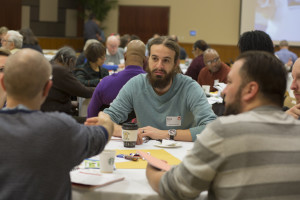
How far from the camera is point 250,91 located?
5.38ft

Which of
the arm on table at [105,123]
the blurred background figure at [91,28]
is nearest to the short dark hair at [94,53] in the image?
the arm on table at [105,123]

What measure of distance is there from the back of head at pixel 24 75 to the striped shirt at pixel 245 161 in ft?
2.06

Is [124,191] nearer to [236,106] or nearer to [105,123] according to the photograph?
[105,123]

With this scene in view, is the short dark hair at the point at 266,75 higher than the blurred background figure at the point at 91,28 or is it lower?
lower

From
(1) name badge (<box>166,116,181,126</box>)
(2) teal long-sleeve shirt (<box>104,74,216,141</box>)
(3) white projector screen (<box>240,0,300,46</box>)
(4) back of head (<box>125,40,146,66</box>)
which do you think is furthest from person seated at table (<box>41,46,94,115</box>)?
(3) white projector screen (<box>240,0,300,46</box>)

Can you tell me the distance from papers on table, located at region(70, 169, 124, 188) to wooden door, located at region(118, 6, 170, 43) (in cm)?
1384

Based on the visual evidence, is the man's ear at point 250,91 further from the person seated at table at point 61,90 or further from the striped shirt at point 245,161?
Result: the person seated at table at point 61,90

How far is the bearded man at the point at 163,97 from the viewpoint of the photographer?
10.1 ft

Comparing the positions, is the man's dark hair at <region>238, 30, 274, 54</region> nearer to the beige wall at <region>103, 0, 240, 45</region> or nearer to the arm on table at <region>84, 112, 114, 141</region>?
the arm on table at <region>84, 112, 114, 141</region>

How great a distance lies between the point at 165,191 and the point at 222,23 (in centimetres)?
1403

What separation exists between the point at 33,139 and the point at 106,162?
1.79 ft

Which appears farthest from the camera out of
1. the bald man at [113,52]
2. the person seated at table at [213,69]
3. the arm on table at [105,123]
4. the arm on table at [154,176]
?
the bald man at [113,52]

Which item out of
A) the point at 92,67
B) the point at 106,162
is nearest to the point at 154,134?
the point at 106,162

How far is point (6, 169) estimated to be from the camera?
1576 mm
